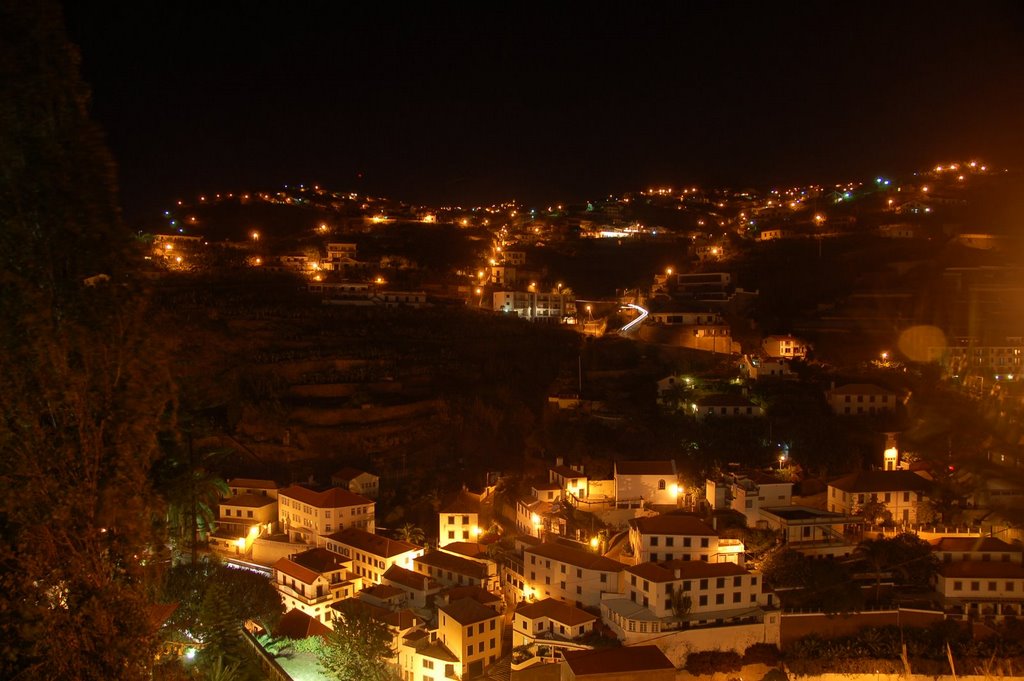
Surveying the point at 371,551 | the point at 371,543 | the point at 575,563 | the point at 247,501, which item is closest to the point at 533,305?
the point at 247,501

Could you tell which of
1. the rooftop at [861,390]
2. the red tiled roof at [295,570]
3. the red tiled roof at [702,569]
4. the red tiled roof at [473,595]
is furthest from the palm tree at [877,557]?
the red tiled roof at [295,570]

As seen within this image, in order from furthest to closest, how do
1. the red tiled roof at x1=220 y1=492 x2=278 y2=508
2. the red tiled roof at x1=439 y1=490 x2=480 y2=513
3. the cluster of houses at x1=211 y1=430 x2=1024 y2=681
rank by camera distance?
the red tiled roof at x1=220 y1=492 x2=278 y2=508, the red tiled roof at x1=439 y1=490 x2=480 y2=513, the cluster of houses at x1=211 y1=430 x2=1024 y2=681

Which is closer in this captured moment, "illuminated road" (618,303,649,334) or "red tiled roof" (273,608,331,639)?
"red tiled roof" (273,608,331,639)

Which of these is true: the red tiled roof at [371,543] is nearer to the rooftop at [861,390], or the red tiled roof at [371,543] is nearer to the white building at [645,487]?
the white building at [645,487]

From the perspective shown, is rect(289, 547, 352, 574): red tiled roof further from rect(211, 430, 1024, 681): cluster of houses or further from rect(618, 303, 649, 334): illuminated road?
rect(618, 303, 649, 334): illuminated road

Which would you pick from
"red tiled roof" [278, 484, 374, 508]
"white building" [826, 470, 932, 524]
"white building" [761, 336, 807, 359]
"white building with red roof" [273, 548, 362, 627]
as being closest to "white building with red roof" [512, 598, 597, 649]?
"white building with red roof" [273, 548, 362, 627]

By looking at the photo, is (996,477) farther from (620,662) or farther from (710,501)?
(620,662)

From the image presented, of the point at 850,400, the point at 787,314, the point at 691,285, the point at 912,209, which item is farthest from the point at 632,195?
the point at 850,400
